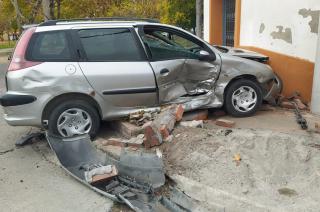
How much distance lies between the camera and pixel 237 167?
5164mm

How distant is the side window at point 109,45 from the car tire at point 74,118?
0.76 m

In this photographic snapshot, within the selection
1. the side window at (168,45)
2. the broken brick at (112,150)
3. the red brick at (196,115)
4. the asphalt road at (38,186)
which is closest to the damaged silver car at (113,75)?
the side window at (168,45)

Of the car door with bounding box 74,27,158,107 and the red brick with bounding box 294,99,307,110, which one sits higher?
the car door with bounding box 74,27,158,107

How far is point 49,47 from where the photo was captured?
6.26m

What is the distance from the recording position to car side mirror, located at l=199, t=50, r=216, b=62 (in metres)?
6.88

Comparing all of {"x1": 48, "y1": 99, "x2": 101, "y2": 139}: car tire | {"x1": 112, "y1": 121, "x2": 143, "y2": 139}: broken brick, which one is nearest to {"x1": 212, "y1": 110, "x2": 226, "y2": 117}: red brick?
{"x1": 112, "y1": 121, "x2": 143, "y2": 139}: broken brick

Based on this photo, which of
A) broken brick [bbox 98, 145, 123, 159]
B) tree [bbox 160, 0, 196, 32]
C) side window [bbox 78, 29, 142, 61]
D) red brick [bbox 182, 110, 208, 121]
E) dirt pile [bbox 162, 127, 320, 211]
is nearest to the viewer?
dirt pile [bbox 162, 127, 320, 211]

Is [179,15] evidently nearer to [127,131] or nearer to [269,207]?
[127,131]

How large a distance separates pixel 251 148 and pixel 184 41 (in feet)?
8.09

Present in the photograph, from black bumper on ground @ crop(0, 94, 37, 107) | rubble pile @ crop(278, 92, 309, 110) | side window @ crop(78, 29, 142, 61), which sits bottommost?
rubble pile @ crop(278, 92, 309, 110)

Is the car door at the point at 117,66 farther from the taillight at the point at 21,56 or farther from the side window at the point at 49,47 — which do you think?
the taillight at the point at 21,56

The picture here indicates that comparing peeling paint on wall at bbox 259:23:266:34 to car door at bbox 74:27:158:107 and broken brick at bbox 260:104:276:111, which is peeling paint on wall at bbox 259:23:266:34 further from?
car door at bbox 74:27:158:107

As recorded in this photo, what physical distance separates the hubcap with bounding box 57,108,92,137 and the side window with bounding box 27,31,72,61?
2.76ft

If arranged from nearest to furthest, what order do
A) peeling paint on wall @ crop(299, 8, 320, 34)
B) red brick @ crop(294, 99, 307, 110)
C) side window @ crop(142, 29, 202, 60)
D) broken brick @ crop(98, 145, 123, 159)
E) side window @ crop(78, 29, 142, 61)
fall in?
broken brick @ crop(98, 145, 123, 159) < side window @ crop(78, 29, 142, 61) < side window @ crop(142, 29, 202, 60) < peeling paint on wall @ crop(299, 8, 320, 34) < red brick @ crop(294, 99, 307, 110)
